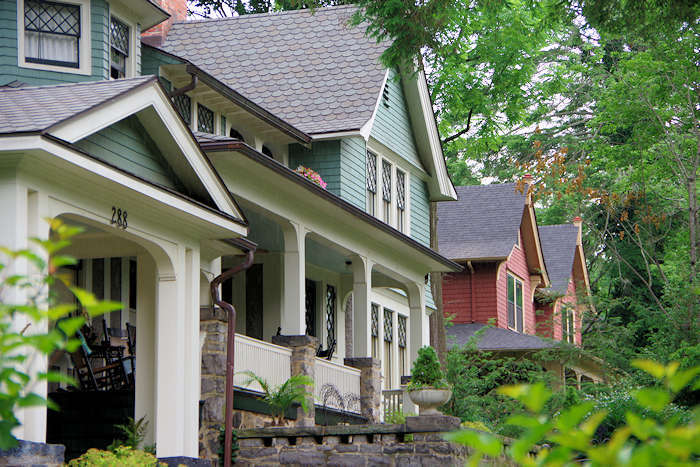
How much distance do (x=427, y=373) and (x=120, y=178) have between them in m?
5.19

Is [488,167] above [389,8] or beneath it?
above

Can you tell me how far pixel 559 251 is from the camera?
42750 millimetres

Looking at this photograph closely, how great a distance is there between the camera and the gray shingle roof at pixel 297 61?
71.3ft

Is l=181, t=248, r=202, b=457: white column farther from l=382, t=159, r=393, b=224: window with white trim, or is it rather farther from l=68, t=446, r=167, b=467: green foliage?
l=382, t=159, r=393, b=224: window with white trim

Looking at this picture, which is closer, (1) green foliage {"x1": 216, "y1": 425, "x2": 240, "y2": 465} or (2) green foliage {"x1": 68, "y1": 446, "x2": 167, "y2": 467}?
(2) green foliage {"x1": 68, "y1": 446, "x2": 167, "y2": 467}

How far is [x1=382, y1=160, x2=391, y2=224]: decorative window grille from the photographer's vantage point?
77.7 feet

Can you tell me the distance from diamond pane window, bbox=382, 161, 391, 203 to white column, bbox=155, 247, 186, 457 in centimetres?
1144

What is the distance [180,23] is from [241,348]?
1123cm

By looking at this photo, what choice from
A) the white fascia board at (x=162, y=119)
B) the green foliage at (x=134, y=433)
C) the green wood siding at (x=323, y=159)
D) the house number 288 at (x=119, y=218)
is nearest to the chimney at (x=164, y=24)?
the green wood siding at (x=323, y=159)

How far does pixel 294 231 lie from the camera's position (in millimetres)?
17094

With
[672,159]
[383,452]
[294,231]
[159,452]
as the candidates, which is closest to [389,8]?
[294,231]

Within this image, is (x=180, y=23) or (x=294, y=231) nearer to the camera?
(x=294, y=231)

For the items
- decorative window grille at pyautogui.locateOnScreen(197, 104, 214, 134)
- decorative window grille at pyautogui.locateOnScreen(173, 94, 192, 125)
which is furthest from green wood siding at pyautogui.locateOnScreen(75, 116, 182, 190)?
decorative window grille at pyautogui.locateOnScreen(197, 104, 214, 134)

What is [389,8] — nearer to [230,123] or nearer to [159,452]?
[230,123]
